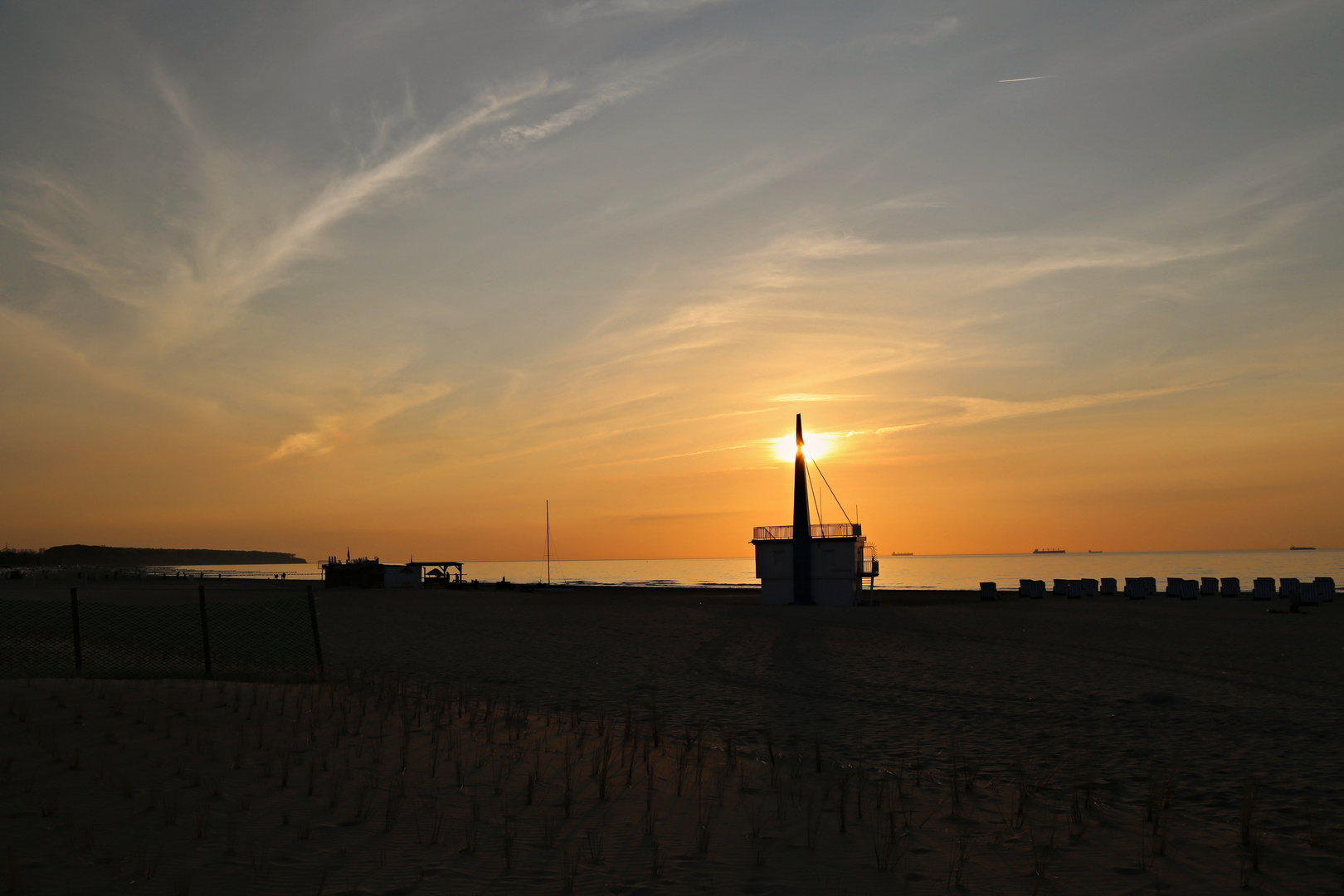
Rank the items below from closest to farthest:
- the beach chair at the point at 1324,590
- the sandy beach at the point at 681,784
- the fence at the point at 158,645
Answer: the sandy beach at the point at 681,784 < the fence at the point at 158,645 < the beach chair at the point at 1324,590

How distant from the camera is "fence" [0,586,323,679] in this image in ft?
44.7

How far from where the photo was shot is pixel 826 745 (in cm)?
1114

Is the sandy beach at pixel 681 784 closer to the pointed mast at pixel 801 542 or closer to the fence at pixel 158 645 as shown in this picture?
the fence at pixel 158 645

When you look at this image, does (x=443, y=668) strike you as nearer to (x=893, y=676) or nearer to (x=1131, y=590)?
(x=893, y=676)

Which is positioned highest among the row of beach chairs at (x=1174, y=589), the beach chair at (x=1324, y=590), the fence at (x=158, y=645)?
the fence at (x=158, y=645)

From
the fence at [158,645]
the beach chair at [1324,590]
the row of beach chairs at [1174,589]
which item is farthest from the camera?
the row of beach chairs at [1174,589]

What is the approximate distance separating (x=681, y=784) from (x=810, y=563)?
39285 millimetres

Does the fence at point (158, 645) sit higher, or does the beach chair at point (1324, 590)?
the fence at point (158, 645)

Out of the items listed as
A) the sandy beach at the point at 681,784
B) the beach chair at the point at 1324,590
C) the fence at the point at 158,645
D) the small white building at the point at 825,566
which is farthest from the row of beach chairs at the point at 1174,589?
the fence at the point at 158,645

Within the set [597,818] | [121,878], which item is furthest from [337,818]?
[597,818]

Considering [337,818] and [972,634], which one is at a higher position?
[337,818]

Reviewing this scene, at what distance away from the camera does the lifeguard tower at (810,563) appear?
4631 centimetres

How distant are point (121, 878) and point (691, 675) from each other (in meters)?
13.6

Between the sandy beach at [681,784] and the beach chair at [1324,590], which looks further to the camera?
the beach chair at [1324,590]
